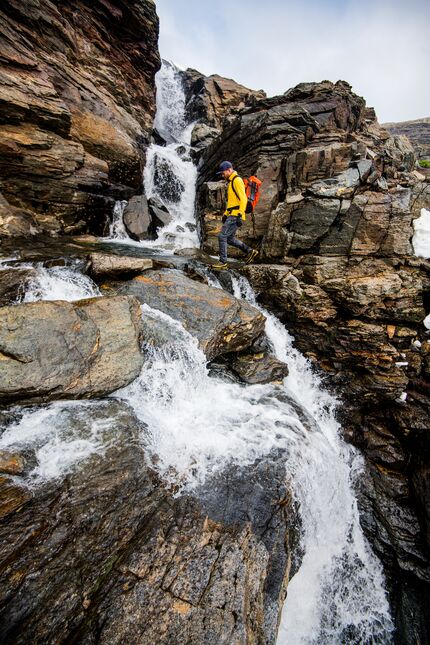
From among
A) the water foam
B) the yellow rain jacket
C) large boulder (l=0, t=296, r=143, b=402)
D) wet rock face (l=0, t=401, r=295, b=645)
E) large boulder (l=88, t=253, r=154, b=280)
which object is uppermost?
the yellow rain jacket

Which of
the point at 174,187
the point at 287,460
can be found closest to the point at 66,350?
the point at 287,460

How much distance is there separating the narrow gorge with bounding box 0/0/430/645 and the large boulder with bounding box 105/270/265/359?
0.21 feet

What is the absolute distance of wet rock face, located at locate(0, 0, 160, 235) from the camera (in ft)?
34.0

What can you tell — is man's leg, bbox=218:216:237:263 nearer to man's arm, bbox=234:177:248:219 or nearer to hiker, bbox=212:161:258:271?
hiker, bbox=212:161:258:271

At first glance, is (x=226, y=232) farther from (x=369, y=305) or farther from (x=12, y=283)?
(x=12, y=283)

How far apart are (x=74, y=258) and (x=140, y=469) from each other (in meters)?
6.73

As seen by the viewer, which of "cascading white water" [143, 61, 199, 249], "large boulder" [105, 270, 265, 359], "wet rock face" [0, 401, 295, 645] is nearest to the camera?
"wet rock face" [0, 401, 295, 645]

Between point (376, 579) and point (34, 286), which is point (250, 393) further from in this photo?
point (34, 286)

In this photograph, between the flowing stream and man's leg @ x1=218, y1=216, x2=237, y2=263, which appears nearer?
the flowing stream

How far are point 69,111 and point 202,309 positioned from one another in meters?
11.2

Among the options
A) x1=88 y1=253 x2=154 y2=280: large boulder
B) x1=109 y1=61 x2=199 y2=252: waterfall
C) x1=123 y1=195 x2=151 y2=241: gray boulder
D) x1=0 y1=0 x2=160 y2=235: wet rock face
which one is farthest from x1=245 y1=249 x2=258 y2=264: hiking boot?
x1=0 y1=0 x2=160 y2=235: wet rock face

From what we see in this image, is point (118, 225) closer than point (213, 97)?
Yes

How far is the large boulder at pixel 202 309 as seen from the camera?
7234mm

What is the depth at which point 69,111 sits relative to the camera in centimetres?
1159
